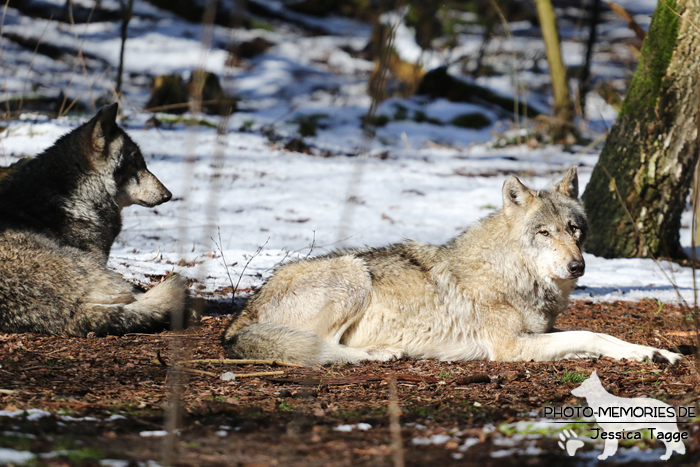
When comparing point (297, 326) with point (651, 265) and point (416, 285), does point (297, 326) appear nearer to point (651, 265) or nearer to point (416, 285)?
point (416, 285)

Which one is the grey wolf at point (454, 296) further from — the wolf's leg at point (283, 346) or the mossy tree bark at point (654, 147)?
the mossy tree bark at point (654, 147)

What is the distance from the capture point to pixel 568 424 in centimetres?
273

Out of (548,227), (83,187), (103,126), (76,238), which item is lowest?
(76,238)

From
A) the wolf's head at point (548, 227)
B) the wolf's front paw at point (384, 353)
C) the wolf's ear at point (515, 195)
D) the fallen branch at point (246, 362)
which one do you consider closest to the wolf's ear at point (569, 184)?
the wolf's head at point (548, 227)

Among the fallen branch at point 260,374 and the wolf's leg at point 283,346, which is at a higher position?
the wolf's leg at point 283,346

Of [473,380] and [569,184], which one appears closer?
[473,380]

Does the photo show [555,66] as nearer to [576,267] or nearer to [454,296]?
[576,267]

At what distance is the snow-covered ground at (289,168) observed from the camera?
6996mm

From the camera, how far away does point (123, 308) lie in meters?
4.80

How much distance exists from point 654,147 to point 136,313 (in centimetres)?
646

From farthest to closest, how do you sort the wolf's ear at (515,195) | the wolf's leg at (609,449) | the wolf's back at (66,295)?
1. the wolf's ear at (515,195)
2. the wolf's back at (66,295)
3. the wolf's leg at (609,449)

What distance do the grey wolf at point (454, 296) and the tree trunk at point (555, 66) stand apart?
7.01 metres

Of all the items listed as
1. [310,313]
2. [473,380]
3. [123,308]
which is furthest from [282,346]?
[123,308]

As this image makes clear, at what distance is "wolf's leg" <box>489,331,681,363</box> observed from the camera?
168 inches
